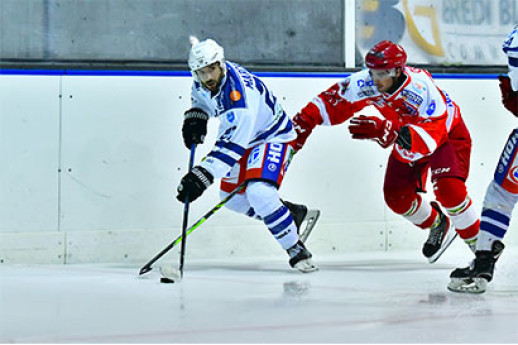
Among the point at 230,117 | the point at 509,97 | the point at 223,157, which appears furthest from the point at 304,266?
the point at 509,97

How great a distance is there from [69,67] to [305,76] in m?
1.09

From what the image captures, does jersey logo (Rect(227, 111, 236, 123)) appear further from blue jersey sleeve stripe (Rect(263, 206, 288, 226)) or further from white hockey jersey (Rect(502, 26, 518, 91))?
white hockey jersey (Rect(502, 26, 518, 91))

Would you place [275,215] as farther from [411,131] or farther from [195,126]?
[411,131]

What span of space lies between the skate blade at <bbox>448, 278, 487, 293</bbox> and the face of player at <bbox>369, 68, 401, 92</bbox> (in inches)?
36.4

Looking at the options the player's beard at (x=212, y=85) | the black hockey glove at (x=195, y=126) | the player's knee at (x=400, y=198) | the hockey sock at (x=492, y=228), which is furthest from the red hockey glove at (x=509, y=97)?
the black hockey glove at (x=195, y=126)

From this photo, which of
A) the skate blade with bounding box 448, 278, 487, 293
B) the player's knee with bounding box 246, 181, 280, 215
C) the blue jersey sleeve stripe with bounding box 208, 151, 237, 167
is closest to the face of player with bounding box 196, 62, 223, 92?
the blue jersey sleeve stripe with bounding box 208, 151, 237, 167

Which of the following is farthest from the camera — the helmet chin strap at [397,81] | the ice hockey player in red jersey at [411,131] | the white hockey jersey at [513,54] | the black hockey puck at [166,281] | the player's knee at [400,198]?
the player's knee at [400,198]

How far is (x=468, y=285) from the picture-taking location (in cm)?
366

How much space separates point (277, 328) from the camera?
2.90 metres

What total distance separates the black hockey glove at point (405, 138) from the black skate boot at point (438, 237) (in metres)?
0.70

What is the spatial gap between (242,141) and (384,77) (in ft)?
2.10

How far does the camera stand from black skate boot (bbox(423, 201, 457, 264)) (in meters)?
4.55

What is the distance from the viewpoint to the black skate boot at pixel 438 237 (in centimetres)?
455

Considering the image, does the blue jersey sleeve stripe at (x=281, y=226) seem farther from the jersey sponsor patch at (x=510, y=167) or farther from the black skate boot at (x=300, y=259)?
the jersey sponsor patch at (x=510, y=167)
